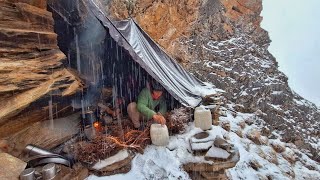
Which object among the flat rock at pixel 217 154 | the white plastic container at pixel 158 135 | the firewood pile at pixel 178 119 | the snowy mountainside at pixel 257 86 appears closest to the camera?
the flat rock at pixel 217 154

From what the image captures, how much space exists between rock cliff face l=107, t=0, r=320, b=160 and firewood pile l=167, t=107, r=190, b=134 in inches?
331

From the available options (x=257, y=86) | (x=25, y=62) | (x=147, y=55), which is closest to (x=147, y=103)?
(x=147, y=55)

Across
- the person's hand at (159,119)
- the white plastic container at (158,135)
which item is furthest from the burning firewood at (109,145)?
the person's hand at (159,119)

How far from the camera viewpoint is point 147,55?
4.80 metres

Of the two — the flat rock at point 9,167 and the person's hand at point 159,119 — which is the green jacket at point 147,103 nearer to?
the person's hand at point 159,119

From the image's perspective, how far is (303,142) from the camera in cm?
1644

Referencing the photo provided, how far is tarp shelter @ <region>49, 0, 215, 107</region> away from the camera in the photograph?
4082 millimetres

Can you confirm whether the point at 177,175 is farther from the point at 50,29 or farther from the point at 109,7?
the point at 109,7

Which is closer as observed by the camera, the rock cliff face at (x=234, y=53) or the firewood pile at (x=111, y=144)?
the firewood pile at (x=111, y=144)

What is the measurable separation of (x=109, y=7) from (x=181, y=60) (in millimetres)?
5208

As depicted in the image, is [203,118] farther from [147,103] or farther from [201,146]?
[147,103]

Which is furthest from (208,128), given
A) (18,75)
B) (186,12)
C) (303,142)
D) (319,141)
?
(319,141)

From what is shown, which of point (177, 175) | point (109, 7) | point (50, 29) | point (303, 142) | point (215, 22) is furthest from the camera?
point (215, 22)

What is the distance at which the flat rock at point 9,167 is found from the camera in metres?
2.57
